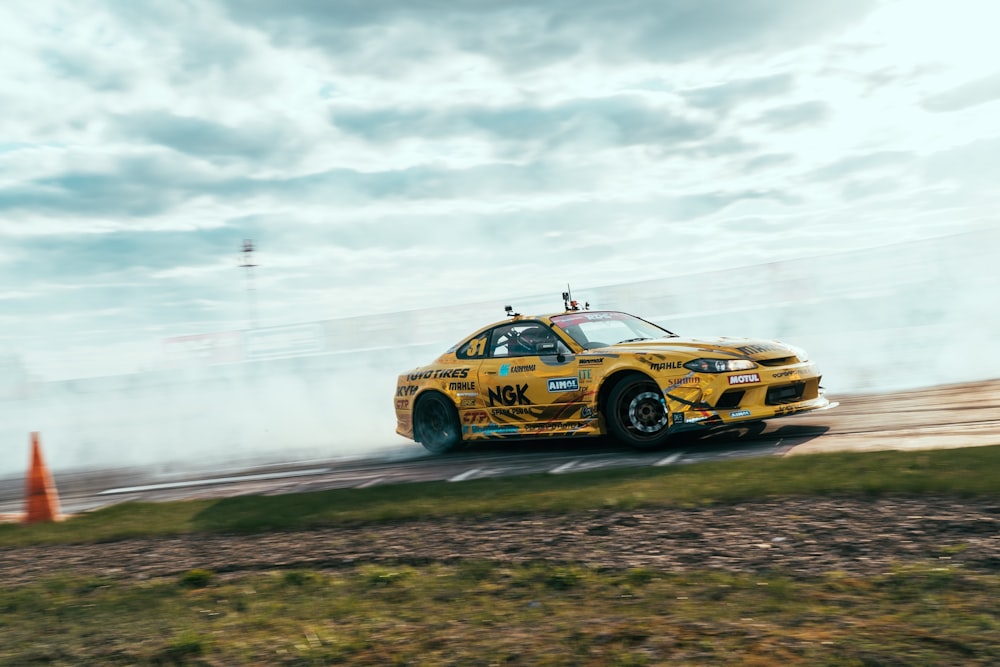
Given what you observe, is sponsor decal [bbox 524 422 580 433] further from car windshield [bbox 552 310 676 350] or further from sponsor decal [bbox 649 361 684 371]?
sponsor decal [bbox 649 361 684 371]

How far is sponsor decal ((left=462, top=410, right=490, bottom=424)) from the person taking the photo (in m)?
9.76

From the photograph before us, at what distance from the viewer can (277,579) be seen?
16.6 feet

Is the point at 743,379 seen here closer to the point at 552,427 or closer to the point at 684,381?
the point at 684,381

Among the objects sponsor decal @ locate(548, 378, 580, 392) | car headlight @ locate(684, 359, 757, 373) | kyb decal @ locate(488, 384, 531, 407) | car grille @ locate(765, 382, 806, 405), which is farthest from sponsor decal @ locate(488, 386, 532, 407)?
car grille @ locate(765, 382, 806, 405)

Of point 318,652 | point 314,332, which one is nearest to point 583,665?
point 318,652

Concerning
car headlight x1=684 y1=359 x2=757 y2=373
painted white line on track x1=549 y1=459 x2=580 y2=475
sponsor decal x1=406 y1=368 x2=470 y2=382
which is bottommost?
painted white line on track x1=549 y1=459 x2=580 y2=475

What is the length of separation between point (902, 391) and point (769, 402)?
3.73m

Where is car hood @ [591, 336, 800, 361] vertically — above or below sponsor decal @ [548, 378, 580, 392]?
above

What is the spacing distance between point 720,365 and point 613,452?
1.33 metres

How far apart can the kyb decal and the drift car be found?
0.4 inches

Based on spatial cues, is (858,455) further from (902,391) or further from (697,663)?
(902,391)

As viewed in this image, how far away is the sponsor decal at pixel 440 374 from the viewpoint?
997 centimetres

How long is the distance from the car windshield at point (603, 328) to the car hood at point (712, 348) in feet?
0.85

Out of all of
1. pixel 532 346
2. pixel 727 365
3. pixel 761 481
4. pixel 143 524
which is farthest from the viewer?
pixel 532 346
